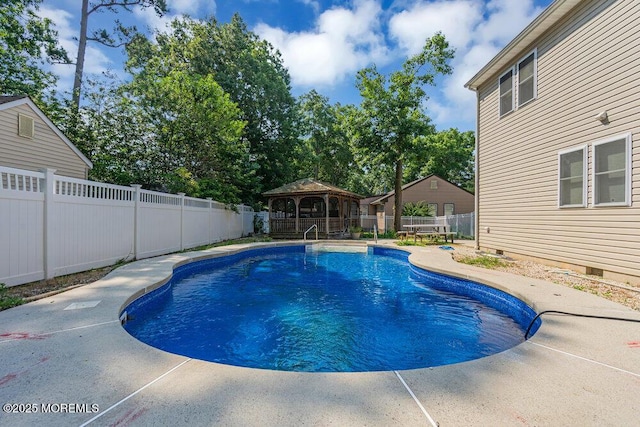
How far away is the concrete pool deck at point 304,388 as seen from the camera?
5.69 ft

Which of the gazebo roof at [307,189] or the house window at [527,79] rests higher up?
the house window at [527,79]

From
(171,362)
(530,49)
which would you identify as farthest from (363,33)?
(171,362)

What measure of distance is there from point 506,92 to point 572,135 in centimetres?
311

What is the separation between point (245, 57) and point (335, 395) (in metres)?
25.4

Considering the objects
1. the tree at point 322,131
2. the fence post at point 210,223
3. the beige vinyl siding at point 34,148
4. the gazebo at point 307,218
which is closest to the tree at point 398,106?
the gazebo at point 307,218

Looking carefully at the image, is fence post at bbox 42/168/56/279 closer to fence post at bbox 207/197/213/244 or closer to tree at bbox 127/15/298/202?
fence post at bbox 207/197/213/244

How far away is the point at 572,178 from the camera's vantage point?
658 cm

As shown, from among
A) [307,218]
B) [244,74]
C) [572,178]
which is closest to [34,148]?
[307,218]

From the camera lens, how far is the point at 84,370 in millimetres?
2264

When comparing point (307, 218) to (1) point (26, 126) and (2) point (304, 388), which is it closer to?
(1) point (26, 126)

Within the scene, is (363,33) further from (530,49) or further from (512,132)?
(512,132)

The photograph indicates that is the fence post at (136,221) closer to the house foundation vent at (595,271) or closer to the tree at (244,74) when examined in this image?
the house foundation vent at (595,271)

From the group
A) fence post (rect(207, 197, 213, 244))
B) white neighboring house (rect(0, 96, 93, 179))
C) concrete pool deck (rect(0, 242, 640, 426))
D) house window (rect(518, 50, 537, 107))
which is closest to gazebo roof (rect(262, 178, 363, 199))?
fence post (rect(207, 197, 213, 244))

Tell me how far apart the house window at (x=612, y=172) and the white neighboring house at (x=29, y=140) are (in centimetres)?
1284
